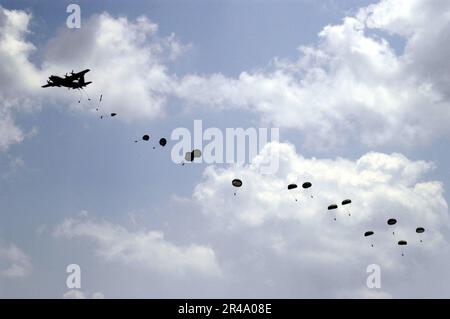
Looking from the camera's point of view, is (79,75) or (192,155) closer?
(192,155)

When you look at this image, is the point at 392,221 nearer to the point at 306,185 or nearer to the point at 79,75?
the point at 306,185

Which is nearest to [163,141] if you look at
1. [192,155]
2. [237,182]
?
[192,155]

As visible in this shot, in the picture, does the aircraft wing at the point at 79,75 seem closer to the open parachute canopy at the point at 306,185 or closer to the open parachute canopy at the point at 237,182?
the open parachute canopy at the point at 237,182

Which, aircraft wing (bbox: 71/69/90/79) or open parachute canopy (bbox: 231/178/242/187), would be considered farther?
aircraft wing (bbox: 71/69/90/79)

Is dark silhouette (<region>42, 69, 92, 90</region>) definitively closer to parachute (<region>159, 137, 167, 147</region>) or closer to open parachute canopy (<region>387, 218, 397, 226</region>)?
parachute (<region>159, 137, 167, 147</region>)

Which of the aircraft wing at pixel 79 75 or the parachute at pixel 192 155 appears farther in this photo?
the aircraft wing at pixel 79 75

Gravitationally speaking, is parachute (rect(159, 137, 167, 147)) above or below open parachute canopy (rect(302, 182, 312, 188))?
above

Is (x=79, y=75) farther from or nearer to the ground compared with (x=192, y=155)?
farther from the ground

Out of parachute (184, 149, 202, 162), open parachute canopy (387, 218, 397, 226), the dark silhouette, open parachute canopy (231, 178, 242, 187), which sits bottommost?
open parachute canopy (387, 218, 397, 226)

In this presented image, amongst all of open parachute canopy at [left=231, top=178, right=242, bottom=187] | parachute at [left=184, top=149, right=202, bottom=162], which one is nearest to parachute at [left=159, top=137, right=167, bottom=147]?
parachute at [left=184, top=149, right=202, bottom=162]

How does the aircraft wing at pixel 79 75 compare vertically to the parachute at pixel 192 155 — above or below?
above

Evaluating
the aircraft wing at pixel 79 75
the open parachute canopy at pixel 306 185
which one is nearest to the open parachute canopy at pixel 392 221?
the open parachute canopy at pixel 306 185
